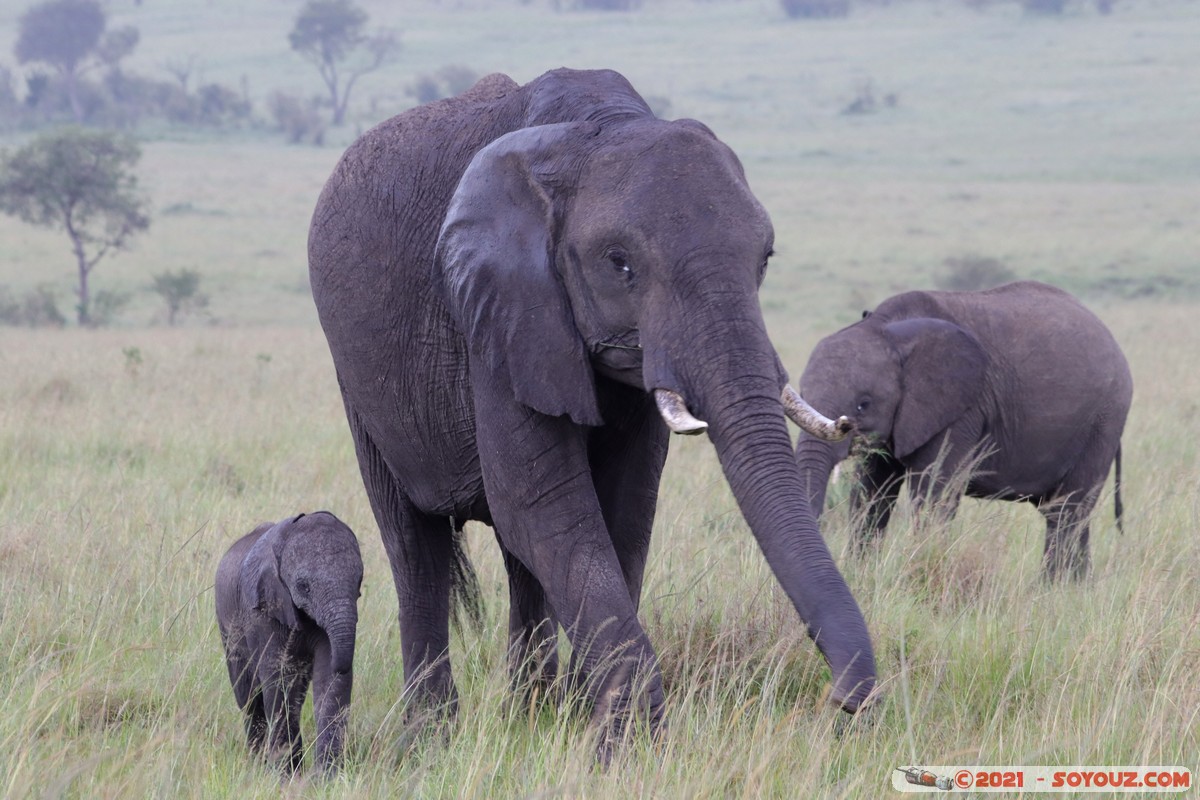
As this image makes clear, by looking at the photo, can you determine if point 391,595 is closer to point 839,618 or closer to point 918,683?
point 918,683

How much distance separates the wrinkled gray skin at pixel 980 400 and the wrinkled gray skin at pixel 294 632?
3.32 meters

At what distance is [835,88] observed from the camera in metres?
80.4

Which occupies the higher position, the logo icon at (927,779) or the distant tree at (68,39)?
the logo icon at (927,779)

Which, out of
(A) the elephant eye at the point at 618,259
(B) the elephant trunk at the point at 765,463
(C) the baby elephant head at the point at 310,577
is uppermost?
(A) the elephant eye at the point at 618,259

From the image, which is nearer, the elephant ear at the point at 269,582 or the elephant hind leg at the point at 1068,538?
the elephant ear at the point at 269,582

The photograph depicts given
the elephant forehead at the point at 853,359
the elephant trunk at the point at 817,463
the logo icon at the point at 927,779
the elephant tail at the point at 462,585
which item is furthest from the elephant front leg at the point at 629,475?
the elephant forehead at the point at 853,359

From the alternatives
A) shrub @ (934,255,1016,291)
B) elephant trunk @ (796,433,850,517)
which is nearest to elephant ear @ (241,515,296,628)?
elephant trunk @ (796,433,850,517)

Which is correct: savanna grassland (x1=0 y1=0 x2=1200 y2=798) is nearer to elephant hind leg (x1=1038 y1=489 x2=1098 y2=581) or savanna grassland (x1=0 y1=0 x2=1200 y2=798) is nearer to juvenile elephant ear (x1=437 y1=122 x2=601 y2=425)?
elephant hind leg (x1=1038 y1=489 x2=1098 y2=581)

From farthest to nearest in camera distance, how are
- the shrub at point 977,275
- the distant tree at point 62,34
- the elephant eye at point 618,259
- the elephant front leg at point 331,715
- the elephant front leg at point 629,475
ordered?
the distant tree at point 62,34
the shrub at point 977,275
the elephant front leg at point 629,475
the elephant front leg at point 331,715
the elephant eye at point 618,259

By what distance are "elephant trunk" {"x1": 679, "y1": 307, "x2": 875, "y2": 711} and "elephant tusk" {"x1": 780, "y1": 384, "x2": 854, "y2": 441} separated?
0.08 metres

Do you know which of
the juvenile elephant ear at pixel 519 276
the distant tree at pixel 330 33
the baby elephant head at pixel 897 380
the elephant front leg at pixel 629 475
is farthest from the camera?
the distant tree at pixel 330 33

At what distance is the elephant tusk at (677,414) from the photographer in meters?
3.85

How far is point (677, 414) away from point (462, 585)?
189cm

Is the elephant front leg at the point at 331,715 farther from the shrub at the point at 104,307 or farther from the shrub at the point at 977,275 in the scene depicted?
the shrub at the point at 977,275
